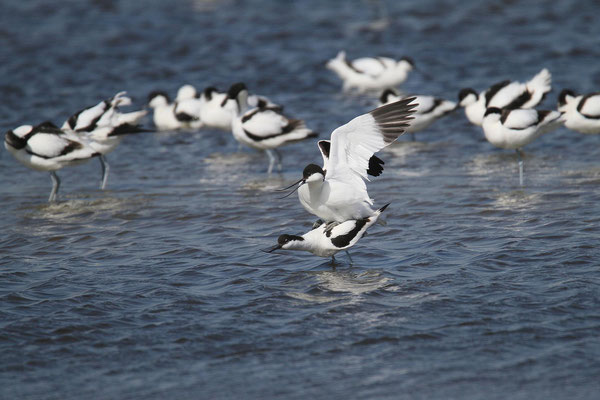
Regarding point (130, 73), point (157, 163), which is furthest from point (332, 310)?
point (130, 73)

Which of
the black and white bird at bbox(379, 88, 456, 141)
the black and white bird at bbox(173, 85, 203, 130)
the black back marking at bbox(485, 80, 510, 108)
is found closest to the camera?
the black back marking at bbox(485, 80, 510, 108)

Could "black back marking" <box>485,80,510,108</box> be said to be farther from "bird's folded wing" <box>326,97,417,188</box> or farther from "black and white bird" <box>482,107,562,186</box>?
"bird's folded wing" <box>326,97,417,188</box>

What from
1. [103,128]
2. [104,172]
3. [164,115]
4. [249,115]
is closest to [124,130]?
[103,128]

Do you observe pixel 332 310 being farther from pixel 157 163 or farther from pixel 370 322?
pixel 157 163

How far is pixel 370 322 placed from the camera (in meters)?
5.57

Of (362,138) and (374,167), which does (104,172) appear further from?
(362,138)

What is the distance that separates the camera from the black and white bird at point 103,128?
10656mm

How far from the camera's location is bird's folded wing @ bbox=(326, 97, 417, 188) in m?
7.01

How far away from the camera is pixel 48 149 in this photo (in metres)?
9.96

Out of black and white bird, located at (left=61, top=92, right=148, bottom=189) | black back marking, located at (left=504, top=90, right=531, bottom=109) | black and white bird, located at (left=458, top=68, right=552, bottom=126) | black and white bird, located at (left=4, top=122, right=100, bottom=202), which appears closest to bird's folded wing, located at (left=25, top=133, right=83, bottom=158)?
black and white bird, located at (left=4, top=122, right=100, bottom=202)

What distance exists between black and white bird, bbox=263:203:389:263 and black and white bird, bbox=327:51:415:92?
33.3ft

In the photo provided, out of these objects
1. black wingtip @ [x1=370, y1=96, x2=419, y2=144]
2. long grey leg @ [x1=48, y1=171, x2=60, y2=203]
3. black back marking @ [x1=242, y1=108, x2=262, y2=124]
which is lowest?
long grey leg @ [x1=48, y1=171, x2=60, y2=203]

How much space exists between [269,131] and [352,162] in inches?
174

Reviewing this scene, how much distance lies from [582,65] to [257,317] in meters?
12.7
